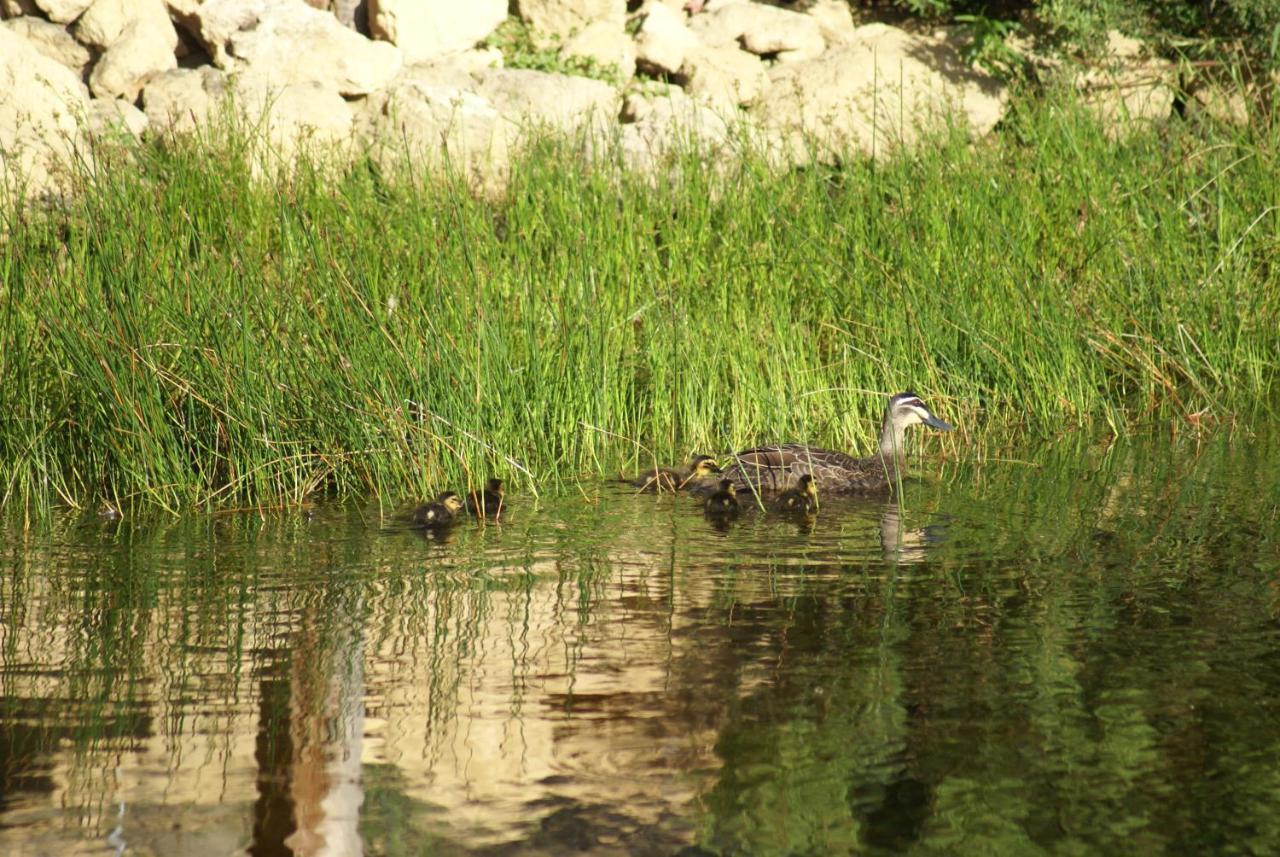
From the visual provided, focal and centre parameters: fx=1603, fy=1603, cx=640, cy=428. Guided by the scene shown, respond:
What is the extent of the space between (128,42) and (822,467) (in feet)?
28.3

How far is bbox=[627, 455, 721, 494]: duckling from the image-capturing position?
7.46m

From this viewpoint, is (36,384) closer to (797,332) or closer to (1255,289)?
(797,332)

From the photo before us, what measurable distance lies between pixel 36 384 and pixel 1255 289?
22.4 feet

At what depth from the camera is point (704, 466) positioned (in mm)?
7531

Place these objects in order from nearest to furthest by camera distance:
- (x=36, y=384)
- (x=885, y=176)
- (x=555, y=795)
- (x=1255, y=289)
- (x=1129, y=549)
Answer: (x=555, y=795) → (x=1129, y=549) → (x=36, y=384) → (x=1255, y=289) → (x=885, y=176)

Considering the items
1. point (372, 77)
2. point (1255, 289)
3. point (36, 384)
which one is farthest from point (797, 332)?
point (372, 77)

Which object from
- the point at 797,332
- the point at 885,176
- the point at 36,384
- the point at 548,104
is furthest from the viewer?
the point at 548,104

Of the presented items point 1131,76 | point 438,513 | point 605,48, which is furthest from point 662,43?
point 438,513

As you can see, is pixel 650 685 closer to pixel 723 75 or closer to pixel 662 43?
pixel 723 75

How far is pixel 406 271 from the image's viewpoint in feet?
27.1

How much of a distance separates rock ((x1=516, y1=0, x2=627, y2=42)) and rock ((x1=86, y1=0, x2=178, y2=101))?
10.8 ft

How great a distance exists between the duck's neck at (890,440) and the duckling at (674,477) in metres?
0.93

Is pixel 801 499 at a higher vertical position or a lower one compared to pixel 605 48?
lower

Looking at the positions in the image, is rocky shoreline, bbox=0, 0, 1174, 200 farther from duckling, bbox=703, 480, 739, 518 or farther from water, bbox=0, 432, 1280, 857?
water, bbox=0, 432, 1280, 857
